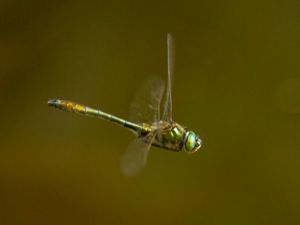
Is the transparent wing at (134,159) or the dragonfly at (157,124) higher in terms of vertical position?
the dragonfly at (157,124)

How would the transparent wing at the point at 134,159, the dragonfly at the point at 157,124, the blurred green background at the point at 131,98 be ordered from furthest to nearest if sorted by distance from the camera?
1. the blurred green background at the point at 131,98
2. the dragonfly at the point at 157,124
3. the transparent wing at the point at 134,159

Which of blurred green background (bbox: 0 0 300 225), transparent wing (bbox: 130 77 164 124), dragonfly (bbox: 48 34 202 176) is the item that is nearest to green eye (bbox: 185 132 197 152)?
dragonfly (bbox: 48 34 202 176)

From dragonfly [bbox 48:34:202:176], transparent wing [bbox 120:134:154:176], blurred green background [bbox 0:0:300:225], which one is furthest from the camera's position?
blurred green background [bbox 0:0:300:225]

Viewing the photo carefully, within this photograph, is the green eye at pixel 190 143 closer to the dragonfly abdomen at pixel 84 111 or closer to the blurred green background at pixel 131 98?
the dragonfly abdomen at pixel 84 111

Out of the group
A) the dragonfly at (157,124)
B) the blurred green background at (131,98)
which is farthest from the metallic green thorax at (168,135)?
the blurred green background at (131,98)

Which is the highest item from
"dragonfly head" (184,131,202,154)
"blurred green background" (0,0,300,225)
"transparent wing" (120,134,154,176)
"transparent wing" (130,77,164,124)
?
"blurred green background" (0,0,300,225)

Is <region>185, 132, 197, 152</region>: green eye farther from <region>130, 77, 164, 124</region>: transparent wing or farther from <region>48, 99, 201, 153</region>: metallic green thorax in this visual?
<region>130, 77, 164, 124</region>: transparent wing
